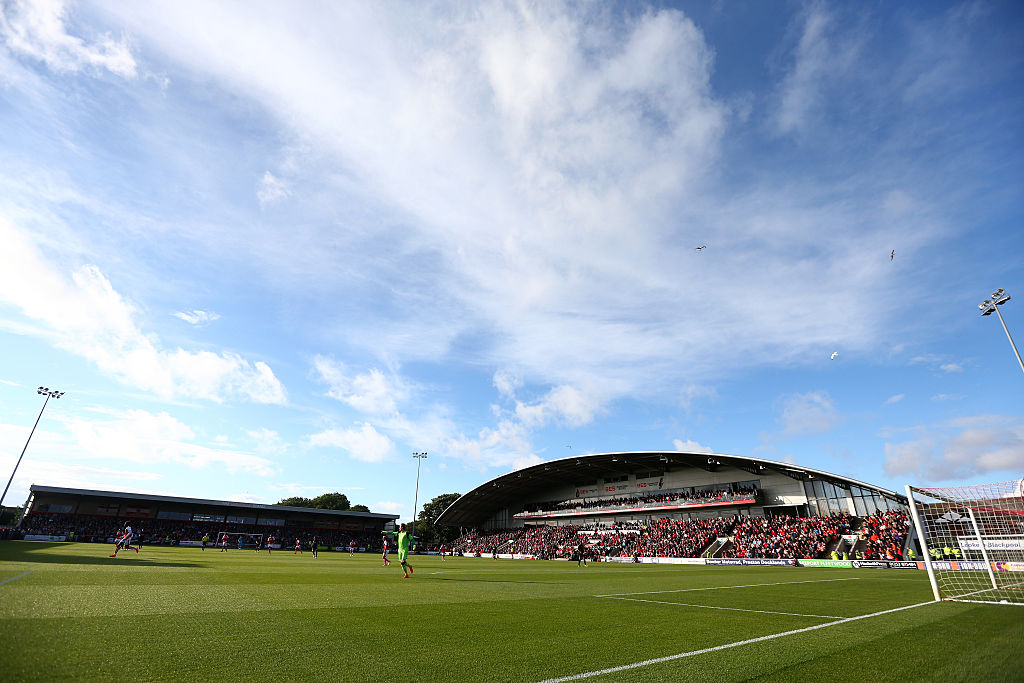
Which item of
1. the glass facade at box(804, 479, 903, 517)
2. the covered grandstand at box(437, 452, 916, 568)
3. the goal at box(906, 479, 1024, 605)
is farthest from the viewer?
the glass facade at box(804, 479, 903, 517)

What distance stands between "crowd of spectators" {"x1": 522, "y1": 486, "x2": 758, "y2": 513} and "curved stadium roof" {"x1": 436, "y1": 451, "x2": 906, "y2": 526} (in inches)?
99.3

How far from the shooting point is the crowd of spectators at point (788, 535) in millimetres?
35938

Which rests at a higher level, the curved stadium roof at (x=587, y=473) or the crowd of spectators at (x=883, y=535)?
the curved stadium roof at (x=587, y=473)

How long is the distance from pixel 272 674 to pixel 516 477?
61306 mm

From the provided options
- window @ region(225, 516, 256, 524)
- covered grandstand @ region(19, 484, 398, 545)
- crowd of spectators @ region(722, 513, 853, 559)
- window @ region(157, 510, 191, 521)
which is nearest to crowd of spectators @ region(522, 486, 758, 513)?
crowd of spectators @ region(722, 513, 853, 559)

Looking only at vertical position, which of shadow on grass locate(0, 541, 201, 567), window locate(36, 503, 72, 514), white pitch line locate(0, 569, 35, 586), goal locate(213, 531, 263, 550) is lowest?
goal locate(213, 531, 263, 550)

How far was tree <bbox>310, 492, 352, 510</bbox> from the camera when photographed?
112 m

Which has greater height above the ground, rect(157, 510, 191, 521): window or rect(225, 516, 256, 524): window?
rect(157, 510, 191, 521): window

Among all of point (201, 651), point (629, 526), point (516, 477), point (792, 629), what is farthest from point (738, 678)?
point (516, 477)

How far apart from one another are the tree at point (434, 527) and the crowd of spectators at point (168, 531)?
38.3ft

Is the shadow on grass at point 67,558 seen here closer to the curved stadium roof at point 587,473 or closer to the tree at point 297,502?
the curved stadium roof at point 587,473

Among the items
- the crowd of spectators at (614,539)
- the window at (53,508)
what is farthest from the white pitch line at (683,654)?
the window at (53,508)

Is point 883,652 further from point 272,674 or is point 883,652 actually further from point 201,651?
point 201,651

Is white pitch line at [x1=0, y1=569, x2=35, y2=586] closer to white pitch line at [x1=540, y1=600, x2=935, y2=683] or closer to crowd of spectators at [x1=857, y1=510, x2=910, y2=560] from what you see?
white pitch line at [x1=540, y1=600, x2=935, y2=683]
